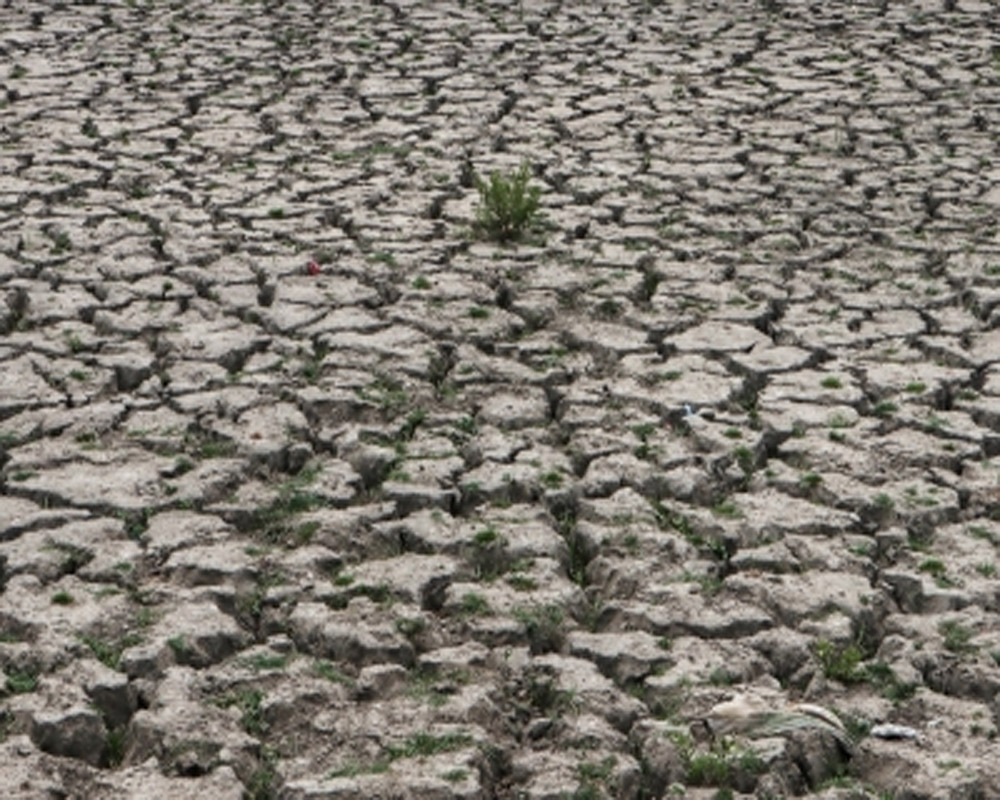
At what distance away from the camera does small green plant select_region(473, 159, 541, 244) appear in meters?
6.79

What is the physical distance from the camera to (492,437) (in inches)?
203

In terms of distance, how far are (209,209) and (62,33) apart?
3480 mm

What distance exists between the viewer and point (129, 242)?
6.77 m

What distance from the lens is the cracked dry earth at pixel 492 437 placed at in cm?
377

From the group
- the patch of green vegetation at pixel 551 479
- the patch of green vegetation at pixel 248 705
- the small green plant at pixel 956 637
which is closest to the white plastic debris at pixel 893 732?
the small green plant at pixel 956 637

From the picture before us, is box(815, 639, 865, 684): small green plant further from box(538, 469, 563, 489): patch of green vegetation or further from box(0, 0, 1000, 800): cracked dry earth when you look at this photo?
box(538, 469, 563, 489): patch of green vegetation

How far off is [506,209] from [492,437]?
1798mm

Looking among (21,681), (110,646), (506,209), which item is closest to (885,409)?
(506,209)

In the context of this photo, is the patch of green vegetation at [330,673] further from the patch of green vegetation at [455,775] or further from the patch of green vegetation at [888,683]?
the patch of green vegetation at [888,683]

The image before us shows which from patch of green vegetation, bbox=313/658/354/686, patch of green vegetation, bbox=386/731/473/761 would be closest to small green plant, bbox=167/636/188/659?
patch of green vegetation, bbox=313/658/354/686

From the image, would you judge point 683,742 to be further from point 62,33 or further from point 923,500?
point 62,33

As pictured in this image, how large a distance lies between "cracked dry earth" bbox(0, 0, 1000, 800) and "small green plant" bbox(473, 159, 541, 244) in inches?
3.6

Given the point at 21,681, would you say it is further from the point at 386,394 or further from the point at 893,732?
the point at 386,394

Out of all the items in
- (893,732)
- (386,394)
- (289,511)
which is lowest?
(386,394)
